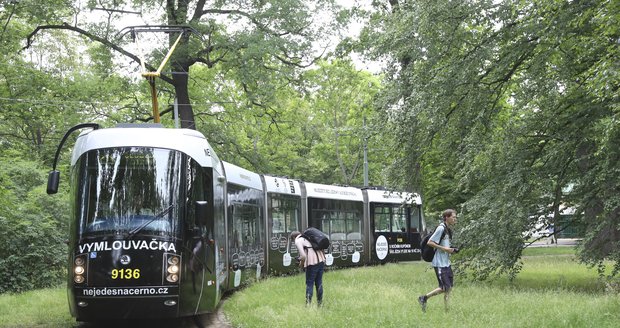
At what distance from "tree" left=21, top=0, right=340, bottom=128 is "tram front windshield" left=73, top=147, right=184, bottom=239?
14325 millimetres

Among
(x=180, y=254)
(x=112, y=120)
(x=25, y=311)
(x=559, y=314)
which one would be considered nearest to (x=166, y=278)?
(x=180, y=254)

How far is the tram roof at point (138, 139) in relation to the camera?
10242 mm

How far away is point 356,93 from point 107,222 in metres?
37.4

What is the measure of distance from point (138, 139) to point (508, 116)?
30.2 feet

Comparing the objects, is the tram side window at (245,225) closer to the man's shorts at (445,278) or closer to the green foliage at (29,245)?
the green foliage at (29,245)

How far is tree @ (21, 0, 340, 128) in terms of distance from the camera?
25.0 m

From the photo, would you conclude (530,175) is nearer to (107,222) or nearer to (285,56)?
(107,222)

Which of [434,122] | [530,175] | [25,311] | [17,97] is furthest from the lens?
[17,97]

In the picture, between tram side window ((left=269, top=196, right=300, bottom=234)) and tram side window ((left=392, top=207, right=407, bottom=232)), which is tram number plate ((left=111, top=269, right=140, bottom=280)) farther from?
tram side window ((left=392, top=207, right=407, bottom=232))

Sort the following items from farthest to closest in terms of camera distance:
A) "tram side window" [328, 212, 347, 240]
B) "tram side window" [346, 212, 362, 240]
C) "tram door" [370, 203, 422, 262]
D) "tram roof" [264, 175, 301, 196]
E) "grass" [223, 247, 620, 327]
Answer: "tram door" [370, 203, 422, 262] < "tram side window" [346, 212, 362, 240] < "tram side window" [328, 212, 347, 240] < "tram roof" [264, 175, 301, 196] < "grass" [223, 247, 620, 327]

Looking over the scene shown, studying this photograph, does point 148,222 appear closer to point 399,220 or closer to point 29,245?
point 29,245

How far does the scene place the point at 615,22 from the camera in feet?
32.9

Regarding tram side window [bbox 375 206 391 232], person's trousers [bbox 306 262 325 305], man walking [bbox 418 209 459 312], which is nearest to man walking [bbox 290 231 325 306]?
person's trousers [bbox 306 262 325 305]

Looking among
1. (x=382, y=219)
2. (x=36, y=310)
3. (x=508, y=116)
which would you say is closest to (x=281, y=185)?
(x=382, y=219)
